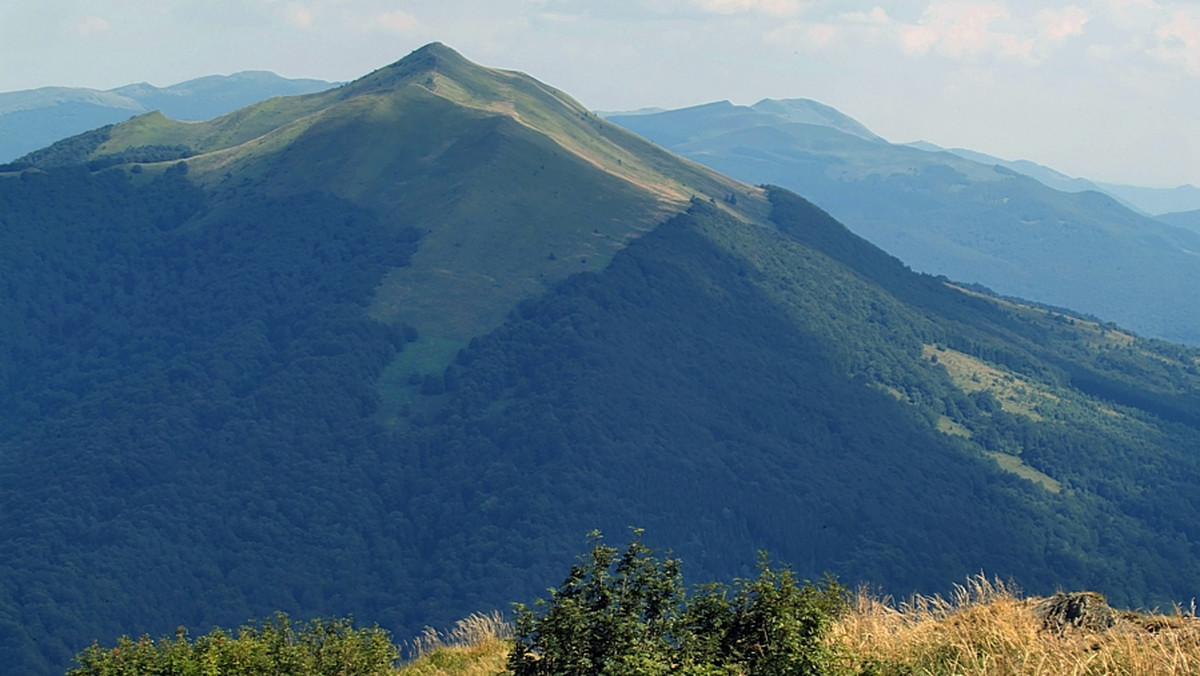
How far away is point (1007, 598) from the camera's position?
72.4 ft

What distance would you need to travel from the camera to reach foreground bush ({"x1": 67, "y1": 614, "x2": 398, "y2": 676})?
22.4 meters

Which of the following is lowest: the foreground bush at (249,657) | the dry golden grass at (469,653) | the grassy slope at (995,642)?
the dry golden grass at (469,653)

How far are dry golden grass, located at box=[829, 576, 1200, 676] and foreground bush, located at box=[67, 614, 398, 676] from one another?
10.8m

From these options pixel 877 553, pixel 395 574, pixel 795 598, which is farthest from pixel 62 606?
pixel 795 598

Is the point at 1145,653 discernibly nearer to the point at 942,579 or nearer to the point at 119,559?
the point at 942,579

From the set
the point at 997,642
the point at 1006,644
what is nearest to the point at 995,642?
the point at 997,642

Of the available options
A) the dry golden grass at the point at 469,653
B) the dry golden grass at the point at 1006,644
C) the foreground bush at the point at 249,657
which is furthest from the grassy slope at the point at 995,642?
the foreground bush at the point at 249,657

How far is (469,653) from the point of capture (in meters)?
26.2

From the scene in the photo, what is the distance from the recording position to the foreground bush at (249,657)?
22.4 m

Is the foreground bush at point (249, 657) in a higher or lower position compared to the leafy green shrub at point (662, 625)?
lower

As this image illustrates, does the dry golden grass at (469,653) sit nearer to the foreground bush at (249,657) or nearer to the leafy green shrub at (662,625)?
the foreground bush at (249,657)

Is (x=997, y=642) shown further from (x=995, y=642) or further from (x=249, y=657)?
(x=249, y=657)

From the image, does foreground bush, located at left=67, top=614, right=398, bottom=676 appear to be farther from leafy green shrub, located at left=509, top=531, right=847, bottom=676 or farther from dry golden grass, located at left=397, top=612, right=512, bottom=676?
leafy green shrub, located at left=509, top=531, right=847, bottom=676

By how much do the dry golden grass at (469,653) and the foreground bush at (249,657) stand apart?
145 cm
